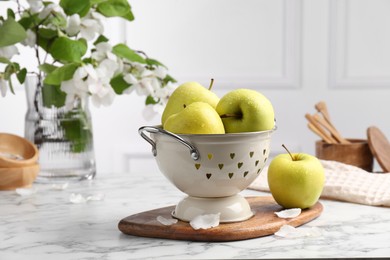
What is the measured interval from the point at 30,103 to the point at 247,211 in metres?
0.72

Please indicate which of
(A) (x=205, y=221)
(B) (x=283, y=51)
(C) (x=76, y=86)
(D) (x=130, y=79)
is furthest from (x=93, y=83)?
(B) (x=283, y=51)

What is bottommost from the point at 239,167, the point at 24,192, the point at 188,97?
the point at 24,192

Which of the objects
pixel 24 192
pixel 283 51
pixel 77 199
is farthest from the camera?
pixel 283 51

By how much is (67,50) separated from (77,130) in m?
0.23

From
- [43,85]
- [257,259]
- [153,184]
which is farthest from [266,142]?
[43,85]

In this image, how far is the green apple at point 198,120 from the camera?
1109 millimetres

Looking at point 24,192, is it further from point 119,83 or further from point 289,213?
point 289,213

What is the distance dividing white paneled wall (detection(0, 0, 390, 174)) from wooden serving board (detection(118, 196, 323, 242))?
65.6 inches

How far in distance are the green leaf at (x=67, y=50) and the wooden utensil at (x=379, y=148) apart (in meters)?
0.80

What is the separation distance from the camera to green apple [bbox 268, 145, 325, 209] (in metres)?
1.27

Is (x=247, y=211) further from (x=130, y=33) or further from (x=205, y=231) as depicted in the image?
(x=130, y=33)

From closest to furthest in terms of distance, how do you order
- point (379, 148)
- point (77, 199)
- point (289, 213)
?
point (289, 213) → point (77, 199) → point (379, 148)

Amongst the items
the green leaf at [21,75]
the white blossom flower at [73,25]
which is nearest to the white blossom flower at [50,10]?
the white blossom flower at [73,25]

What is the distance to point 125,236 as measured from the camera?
45.3 inches
